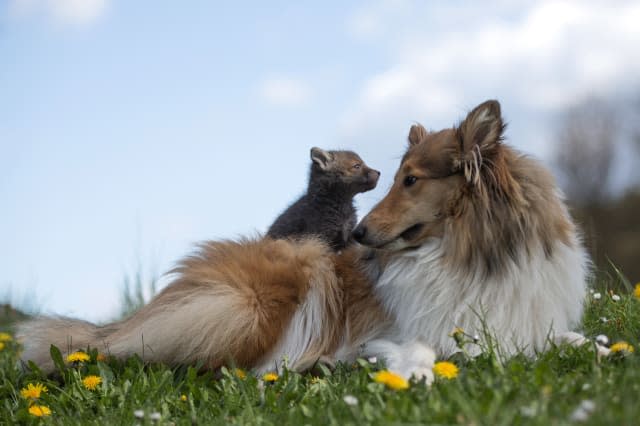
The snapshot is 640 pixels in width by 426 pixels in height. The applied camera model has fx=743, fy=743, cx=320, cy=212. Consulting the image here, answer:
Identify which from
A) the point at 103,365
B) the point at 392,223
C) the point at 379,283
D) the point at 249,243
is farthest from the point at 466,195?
the point at 103,365

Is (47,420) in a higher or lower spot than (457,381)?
lower

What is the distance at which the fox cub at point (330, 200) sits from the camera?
724 cm

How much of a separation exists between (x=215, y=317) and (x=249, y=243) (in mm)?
792

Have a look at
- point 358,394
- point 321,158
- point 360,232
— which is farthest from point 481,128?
point 321,158

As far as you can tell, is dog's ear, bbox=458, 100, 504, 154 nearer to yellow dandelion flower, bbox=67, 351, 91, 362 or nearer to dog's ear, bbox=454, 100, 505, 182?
dog's ear, bbox=454, 100, 505, 182

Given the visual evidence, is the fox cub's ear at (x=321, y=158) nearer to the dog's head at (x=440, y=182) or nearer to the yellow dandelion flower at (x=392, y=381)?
the dog's head at (x=440, y=182)

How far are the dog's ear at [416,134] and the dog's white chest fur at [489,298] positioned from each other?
0.77 metres

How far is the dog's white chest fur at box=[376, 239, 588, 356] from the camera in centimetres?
450

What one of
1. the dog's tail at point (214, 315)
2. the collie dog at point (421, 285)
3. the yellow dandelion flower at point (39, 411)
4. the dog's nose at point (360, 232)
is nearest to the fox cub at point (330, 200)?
the dog's tail at point (214, 315)

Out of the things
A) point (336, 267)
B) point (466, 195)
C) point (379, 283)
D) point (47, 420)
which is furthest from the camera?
point (336, 267)

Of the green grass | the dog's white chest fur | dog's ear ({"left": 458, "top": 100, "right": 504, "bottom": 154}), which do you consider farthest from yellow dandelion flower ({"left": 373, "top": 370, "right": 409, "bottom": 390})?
dog's ear ({"left": 458, "top": 100, "right": 504, "bottom": 154})

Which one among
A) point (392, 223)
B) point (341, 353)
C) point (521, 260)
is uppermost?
point (392, 223)

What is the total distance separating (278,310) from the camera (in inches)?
199

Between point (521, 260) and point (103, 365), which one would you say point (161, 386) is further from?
point (521, 260)
